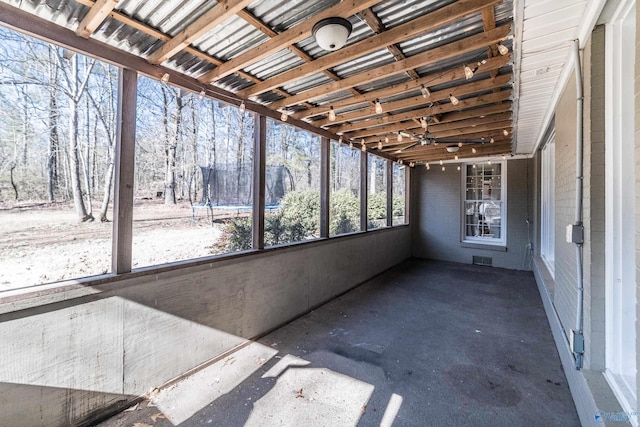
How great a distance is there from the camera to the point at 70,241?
1.96 metres

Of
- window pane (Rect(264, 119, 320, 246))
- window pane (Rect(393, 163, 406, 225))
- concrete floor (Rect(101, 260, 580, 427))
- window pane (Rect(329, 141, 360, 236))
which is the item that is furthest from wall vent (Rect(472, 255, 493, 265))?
window pane (Rect(264, 119, 320, 246))

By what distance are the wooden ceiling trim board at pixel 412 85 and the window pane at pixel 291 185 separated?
0.48m

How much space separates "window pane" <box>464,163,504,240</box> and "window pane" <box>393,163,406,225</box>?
158 centimetres

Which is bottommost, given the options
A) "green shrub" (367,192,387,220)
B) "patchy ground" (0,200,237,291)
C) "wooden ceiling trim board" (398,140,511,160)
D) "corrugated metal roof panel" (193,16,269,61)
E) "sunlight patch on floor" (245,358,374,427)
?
"sunlight patch on floor" (245,358,374,427)

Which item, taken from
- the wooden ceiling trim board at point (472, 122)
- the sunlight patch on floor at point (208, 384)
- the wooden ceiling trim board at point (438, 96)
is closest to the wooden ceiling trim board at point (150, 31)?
the wooden ceiling trim board at point (438, 96)

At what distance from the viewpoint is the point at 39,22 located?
174cm

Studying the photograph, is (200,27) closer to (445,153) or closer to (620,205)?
(620,205)

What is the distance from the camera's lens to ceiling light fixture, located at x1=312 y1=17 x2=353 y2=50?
1.68 m

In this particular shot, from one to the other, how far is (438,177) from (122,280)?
284 inches

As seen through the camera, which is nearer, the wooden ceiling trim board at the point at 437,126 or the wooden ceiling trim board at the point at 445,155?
the wooden ceiling trim board at the point at 437,126

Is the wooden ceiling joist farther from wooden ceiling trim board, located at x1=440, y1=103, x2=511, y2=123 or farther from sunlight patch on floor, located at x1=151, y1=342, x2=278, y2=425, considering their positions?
sunlight patch on floor, located at x1=151, y1=342, x2=278, y2=425

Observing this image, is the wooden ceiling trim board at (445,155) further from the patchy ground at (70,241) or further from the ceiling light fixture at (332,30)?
the patchy ground at (70,241)

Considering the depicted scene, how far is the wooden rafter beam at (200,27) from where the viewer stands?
166cm

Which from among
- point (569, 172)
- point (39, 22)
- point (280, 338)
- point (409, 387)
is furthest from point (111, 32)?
point (569, 172)
